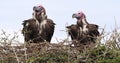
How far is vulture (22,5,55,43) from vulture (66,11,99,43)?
63 cm

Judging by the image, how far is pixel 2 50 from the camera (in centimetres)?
1329

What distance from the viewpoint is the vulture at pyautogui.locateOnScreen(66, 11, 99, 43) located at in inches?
584

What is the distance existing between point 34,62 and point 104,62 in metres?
1.76

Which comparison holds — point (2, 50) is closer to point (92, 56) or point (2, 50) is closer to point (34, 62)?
point (34, 62)

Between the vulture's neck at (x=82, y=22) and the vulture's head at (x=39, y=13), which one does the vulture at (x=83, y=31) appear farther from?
the vulture's head at (x=39, y=13)

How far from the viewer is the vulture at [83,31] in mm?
14836

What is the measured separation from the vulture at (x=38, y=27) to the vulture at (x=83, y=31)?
0.63 meters

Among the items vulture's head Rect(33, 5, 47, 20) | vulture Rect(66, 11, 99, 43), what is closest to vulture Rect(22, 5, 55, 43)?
vulture's head Rect(33, 5, 47, 20)

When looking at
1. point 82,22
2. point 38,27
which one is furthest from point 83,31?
point 38,27

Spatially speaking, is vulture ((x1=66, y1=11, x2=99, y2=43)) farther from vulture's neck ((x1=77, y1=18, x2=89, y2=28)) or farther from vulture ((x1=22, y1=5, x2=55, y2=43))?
vulture ((x1=22, y1=5, x2=55, y2=43))

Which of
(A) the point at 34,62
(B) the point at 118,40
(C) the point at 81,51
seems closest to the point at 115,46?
(B) the point at 118,40

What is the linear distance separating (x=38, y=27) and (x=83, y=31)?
1.36 meters

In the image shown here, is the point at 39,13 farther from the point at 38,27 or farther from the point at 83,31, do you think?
the point at 83,31

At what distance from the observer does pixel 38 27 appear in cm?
1515
